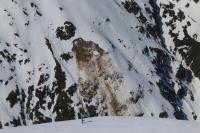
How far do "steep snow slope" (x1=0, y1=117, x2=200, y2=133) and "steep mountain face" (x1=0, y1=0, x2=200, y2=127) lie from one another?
81424mm

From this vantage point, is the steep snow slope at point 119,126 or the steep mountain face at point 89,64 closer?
the steep snow slope at point 119,126

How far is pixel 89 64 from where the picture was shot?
10825 centimetres

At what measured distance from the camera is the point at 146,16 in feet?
441

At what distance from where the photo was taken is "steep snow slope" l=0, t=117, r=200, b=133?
16047 mm

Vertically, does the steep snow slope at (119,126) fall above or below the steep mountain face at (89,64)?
below

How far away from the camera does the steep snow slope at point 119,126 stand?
16047 mm

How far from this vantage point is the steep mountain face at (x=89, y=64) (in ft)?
337

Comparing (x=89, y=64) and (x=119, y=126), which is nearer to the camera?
(x=119, y=126)

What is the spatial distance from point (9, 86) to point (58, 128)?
3622 inches

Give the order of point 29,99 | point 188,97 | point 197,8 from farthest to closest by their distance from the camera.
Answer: point 197,8 → point 188,97 → point 29,99

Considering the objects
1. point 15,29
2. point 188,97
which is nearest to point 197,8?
point 188,97

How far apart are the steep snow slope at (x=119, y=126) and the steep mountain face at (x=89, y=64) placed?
81424 millimetres

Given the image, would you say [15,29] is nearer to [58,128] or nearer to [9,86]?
[9,86]

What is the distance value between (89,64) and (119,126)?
91.8 metres
